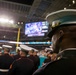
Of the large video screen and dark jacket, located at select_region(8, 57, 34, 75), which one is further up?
the large video screen

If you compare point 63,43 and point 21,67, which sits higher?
point 63,43

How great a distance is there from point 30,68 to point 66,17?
3.04 meters

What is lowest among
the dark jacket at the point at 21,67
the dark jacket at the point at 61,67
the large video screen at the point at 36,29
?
the dark jacket at the point at 21,67

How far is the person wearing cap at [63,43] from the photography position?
2.81 feet

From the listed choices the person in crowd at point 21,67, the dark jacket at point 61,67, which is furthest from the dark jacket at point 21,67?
the dark jacket at point 61,67

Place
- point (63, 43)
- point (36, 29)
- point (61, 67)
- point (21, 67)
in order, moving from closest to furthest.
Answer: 1. point (61, 67)
2. point (63, 43)
3. point (21, 67)
4. point (36, 29)

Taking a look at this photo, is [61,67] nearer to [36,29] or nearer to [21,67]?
[21,67]

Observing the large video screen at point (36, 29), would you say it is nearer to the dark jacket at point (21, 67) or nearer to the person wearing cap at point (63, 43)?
the dark jacket at point (21, 67)

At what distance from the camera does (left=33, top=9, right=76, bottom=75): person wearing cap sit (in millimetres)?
856

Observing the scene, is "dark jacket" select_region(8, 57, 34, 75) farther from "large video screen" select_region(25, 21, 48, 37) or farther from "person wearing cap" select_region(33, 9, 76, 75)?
"large video screen" select_region(25, 21, 48, 37)

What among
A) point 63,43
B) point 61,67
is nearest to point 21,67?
point 63,43

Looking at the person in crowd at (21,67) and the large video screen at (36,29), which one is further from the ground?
the large video screen at (36,29)

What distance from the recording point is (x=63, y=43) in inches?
39.5

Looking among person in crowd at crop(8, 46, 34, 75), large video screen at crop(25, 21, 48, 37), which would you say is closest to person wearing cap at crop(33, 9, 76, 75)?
person in crowd at crop(8, 46, 34, 75)
